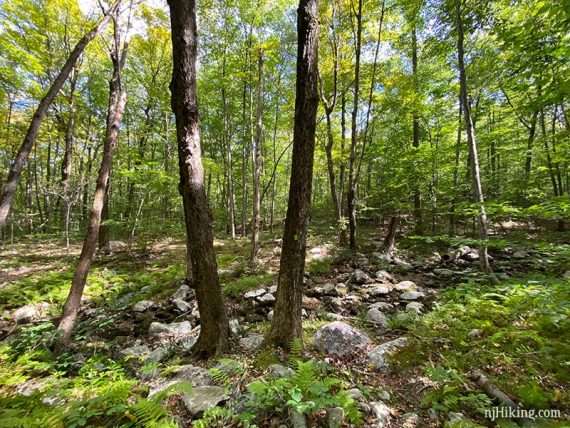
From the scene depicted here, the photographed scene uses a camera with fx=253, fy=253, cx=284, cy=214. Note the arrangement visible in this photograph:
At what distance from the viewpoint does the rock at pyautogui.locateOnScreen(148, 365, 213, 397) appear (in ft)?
9.58

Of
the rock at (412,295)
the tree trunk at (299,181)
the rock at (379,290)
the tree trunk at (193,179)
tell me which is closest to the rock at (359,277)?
the rock at (379,290)

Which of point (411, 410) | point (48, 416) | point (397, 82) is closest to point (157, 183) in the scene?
point (48, 416)

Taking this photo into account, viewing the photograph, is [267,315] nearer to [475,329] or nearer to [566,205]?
[475,329]

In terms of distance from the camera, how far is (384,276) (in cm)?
713

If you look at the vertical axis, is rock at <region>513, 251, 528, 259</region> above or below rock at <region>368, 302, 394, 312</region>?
above

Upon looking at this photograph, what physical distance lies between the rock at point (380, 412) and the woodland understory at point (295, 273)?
0.01 meters

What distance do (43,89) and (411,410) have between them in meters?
18.7

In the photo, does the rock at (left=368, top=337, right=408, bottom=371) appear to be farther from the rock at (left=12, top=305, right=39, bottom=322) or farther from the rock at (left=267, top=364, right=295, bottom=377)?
the rock at (left=12, top=305, right=39, bottom=322)

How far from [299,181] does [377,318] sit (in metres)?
3.11

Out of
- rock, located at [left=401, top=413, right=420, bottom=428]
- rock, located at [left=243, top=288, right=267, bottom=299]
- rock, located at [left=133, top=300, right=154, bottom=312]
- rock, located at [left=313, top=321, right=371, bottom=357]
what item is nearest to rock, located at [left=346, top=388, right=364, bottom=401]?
rock, located at [left=401, top=413, right=420, bottom=428]

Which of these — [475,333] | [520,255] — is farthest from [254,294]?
[520,255]

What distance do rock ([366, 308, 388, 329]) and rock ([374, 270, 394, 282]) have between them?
2.26 metres

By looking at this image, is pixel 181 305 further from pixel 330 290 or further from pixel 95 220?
pixel 330 290

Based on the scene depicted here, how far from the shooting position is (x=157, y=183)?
8539 millimetres
